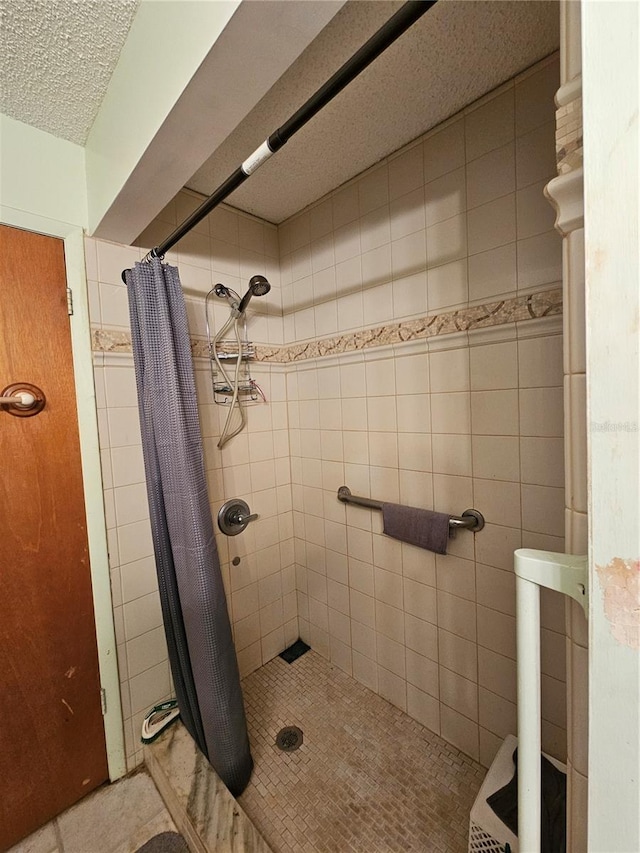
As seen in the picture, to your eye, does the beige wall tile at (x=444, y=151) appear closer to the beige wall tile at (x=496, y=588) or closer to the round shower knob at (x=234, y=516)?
the beige wall tile at (x=496, y=588)

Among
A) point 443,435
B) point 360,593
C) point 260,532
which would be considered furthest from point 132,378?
point 360,593

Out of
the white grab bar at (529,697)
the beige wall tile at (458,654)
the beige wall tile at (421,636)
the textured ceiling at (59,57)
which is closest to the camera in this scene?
the white grab bar at (529,697)

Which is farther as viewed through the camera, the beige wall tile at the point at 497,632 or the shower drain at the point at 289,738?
the shower drain at the point at 289,738

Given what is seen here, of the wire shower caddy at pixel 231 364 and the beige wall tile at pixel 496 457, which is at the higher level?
the wire shower caddy at pixel 231 364

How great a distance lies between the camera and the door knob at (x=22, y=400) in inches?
41.9

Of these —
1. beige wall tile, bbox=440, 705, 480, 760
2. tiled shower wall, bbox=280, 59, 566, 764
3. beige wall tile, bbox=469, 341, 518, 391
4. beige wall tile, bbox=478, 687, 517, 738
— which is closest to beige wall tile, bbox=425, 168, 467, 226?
tiled shower wall, bbox=280, 59, 566, 764

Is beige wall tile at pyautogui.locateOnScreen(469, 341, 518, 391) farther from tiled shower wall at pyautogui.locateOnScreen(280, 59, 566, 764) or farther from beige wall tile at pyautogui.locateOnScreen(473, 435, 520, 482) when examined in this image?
beige wall tile at pyautogui.locateOnScreen(473, 435, 520, 482)

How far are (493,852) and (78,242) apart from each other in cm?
220

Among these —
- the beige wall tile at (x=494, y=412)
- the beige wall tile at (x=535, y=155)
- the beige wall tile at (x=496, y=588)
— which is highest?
the beige wall tile at (x=535, y=155)

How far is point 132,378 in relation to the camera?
4.35 feet

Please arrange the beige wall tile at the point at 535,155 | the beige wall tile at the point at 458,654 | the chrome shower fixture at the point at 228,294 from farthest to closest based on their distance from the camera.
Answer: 1. the chrome shower fixture at the point at 228,294
2. the beige wall tile at the point at 458,654
3. the beige wall tile at the point at 535,155

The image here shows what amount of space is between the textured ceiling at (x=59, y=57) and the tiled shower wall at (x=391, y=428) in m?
0.39

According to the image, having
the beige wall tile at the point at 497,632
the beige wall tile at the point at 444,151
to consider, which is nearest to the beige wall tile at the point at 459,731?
the beige wall tile at the point at 497,632

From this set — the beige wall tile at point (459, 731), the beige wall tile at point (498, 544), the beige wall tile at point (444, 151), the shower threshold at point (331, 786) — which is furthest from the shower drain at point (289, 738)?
the beige wall tile at point (444, 151)
